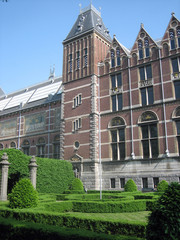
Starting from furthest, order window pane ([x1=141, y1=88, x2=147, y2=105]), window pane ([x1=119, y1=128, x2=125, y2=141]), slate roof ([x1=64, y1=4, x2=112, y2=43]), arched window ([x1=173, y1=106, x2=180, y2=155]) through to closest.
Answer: slate roof ([x1=64, y1=4, x2=112, y2=43]) < window pane ([x1=119, y1=128, x2=125, y2=141]) < window pane ([x1=141, y1=88, x2=147, y2=105]) < arched window ([x1=173, y1=106, x2=180, y2=155])

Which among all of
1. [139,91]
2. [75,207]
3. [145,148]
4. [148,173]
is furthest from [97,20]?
[75,207]

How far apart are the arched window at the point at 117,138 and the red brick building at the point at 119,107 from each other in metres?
0.13

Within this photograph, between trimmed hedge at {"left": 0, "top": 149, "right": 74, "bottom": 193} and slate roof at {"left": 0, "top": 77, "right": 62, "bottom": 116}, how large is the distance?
14.3 metres

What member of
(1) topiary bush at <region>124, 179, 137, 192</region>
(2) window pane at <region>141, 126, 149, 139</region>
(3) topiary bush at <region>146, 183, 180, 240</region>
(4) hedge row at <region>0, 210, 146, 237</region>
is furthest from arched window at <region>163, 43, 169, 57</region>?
(3) topiary bush at <region>146, 183, 180, 240</region>

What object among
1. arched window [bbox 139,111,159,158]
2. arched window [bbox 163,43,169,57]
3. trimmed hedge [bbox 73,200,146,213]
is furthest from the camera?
arched window [bbox 163,43,169,57]

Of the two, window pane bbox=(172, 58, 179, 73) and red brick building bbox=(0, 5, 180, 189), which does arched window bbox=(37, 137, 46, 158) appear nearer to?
red brick building bbox=(0, 5, 180, 189)

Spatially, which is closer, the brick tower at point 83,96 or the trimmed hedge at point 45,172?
the trimmed hedge at point 45,172

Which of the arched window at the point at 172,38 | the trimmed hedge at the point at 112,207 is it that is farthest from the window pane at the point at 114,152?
the arched window at the point at 172,38

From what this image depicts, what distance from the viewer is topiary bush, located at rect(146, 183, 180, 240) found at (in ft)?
20.8

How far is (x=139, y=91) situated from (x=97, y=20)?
16076 mm

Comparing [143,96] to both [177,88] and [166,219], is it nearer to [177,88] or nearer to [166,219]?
[177,88]

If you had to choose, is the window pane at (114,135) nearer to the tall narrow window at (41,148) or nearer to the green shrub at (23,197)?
the tall narrow window at (41,148)

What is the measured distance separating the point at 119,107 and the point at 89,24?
48.3ft

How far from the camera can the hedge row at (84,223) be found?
9.01m
